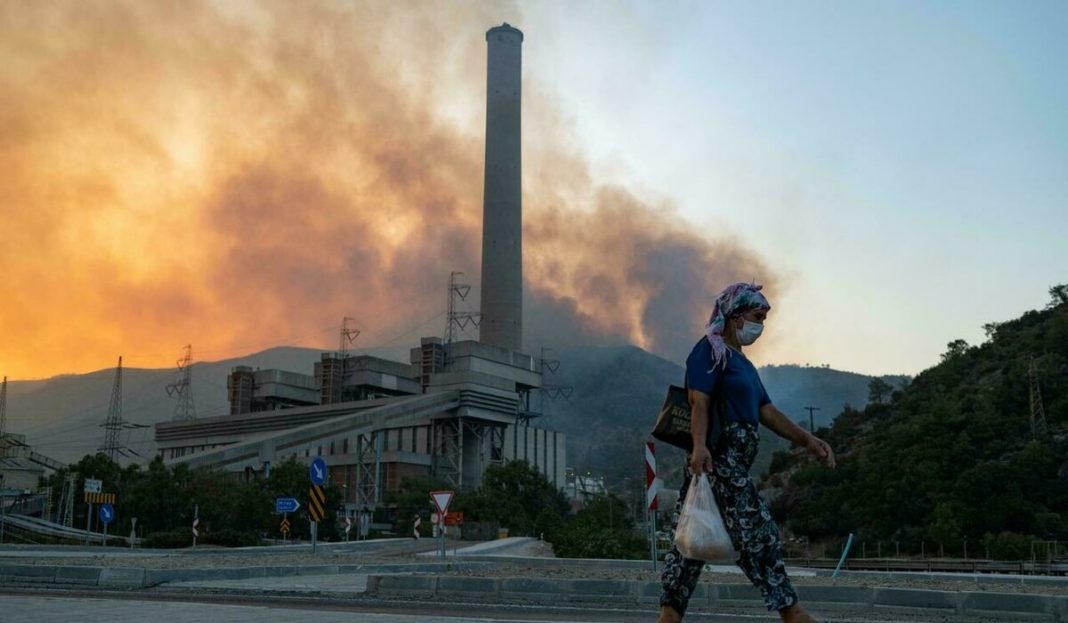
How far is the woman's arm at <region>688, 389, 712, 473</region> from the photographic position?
17.5 feet

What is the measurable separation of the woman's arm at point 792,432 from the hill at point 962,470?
42.6 meters

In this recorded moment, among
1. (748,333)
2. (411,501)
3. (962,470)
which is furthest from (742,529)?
(411,501)

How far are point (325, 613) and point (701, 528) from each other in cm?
538

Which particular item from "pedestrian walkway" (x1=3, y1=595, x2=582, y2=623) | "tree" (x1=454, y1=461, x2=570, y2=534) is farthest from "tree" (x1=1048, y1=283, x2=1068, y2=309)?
"pedestrian walkway" (x1=3, y1=595, x2=582, y2=623)

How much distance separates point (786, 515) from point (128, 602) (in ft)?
204

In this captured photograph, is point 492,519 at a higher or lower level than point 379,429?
lower

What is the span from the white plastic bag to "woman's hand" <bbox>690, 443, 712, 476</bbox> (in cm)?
5

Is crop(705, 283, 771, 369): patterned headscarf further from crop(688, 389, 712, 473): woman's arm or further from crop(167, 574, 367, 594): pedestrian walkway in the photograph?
crop(167, 574, 367, 594): pedestrian walkway

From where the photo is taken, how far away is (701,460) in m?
5.32

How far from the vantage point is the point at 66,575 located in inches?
588

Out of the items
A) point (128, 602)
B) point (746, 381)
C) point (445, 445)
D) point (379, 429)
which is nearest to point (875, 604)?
point (746, 381)

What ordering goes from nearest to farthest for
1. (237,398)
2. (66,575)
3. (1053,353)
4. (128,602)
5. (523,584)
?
(128,602), (523,584), (66,575), (1053,353), (237,398)

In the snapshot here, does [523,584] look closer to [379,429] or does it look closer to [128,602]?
[128,602]

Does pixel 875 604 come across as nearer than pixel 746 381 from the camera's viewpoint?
No
